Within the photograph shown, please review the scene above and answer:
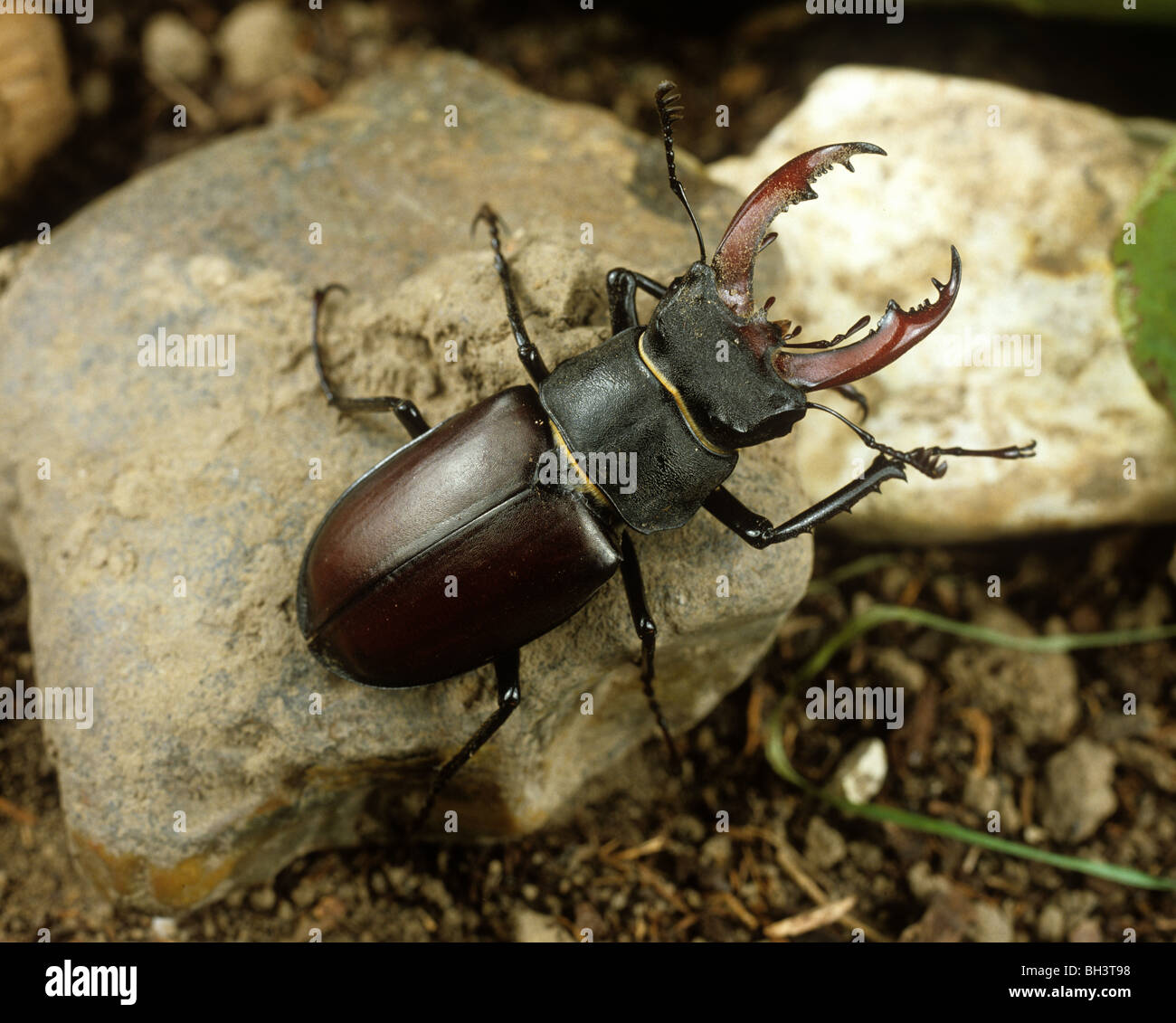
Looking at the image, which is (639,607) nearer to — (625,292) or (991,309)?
(625,292)

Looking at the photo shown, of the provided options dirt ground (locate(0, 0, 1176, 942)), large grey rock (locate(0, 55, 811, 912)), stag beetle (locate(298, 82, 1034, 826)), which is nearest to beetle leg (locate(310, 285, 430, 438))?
large grey rock (locate(0, 55, 811, 912))

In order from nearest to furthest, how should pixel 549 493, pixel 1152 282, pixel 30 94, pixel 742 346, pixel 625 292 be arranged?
→ pixel 742 346
pixel 549 493
pixel 625 292
pixel 1152 282
pixel 30 94

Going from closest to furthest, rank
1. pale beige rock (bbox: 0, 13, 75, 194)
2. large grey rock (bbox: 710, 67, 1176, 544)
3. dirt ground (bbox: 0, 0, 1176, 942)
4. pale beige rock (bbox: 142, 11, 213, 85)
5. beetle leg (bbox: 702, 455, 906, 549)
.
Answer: beetle leg (bbox: 702, 455, 906, 549) → dirt ground (bbox: 0, 0, 1176, 942) → large grey rock (bbox: 710, 67, 1176, 544) → pale beige rock (bbox: 0, 13, 75, 194) → pale beige rock (bbox: 142, 11, 213, 85)

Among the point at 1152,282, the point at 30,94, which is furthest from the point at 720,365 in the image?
the point at 30,94

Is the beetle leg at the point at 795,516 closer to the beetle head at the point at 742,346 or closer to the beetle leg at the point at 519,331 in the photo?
the beetle head at the point at 742,346

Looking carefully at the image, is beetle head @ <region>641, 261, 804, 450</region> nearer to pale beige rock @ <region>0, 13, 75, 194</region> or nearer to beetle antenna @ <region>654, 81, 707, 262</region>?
beetle antenna @ <region>654, 81, 707, 262</region>

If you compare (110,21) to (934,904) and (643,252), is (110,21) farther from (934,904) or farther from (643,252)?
(934,904)
